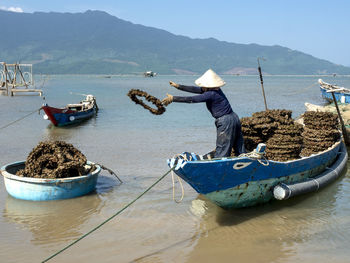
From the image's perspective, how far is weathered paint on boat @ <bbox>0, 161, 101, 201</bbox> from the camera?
781 cm

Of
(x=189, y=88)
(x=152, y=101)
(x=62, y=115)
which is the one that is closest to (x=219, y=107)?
(x=189, y=88)

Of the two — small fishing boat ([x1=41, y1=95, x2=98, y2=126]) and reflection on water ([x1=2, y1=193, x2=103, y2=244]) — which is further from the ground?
small fishing boat ([x1=41, y1=95, x2=98, y2=126])

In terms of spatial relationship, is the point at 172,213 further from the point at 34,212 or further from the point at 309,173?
the point at 309,173

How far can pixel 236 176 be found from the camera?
6.81 meters

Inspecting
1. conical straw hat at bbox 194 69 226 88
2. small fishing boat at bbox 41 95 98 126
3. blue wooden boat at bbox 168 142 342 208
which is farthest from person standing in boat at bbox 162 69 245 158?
small fishing boat at bbox 41 95 98 126

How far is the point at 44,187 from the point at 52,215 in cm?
70

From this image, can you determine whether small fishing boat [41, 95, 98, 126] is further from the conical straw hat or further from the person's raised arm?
the conical straw hat

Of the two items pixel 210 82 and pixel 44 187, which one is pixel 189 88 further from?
pixel 44 187

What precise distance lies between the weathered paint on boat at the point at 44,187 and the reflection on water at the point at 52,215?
14 centimetres

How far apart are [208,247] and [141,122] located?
55.7 ft

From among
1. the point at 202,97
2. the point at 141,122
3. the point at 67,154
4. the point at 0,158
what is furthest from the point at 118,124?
the point at 202,97

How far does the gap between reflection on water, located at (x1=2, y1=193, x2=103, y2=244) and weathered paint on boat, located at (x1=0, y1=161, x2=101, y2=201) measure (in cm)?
14

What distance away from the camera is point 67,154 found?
836 cm

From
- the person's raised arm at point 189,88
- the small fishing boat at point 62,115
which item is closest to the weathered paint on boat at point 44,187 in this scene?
the person's raised arm at point 189,88
